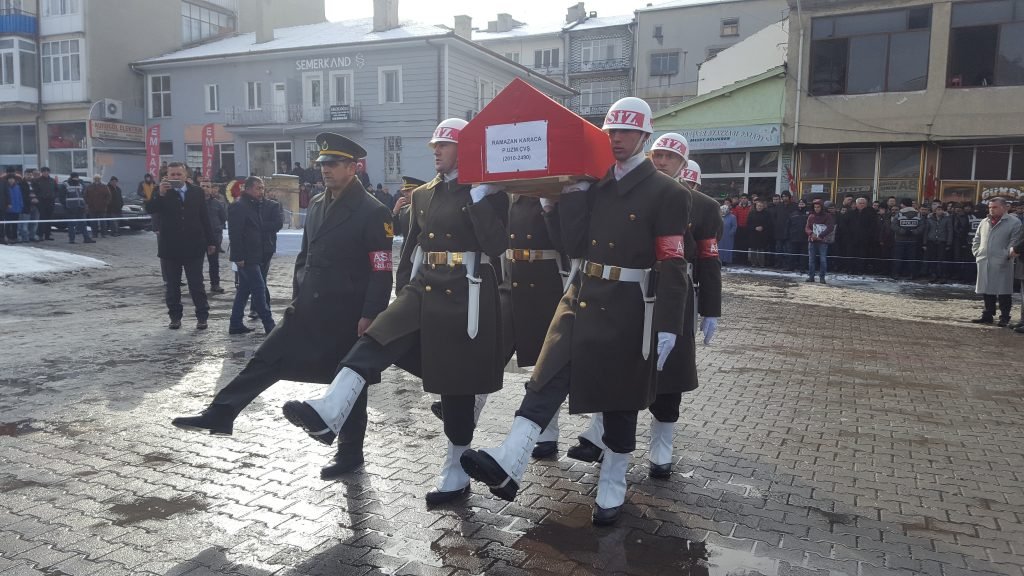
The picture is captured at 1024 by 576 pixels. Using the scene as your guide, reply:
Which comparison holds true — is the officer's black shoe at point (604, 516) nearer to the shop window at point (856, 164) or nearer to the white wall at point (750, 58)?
the shop window at point (856, 164)

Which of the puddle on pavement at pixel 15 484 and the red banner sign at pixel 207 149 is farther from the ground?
the red banner sign at pixel 207 149

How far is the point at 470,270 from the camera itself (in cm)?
449

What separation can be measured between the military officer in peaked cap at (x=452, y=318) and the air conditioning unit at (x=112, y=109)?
37.3 metres

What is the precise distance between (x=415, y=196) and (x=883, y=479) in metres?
3.48

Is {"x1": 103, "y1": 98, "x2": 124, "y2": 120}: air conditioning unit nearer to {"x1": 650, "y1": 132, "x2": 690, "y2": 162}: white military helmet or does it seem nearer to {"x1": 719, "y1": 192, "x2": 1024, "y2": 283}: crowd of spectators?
{"x1": 719, "y1": 192, "x2": 1024, "y2": 283}: crowd of spectators

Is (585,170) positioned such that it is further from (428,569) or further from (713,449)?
Result: (713,449)

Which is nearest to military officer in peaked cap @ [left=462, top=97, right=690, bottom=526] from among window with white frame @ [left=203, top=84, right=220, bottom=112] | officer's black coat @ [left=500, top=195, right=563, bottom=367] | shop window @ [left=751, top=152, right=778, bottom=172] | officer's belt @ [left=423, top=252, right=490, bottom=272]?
officer's belt @ [left=423, top=252, right=490, bottom=272]

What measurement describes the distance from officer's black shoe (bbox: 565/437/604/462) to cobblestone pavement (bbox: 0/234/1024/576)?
125 millimetres

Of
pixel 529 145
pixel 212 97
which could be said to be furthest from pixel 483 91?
pixel 529 145

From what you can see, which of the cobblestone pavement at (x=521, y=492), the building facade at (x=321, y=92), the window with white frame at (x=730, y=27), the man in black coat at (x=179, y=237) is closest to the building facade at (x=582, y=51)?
the window with white frame at (x=730, y=27)

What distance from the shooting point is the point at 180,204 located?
33.5 ft

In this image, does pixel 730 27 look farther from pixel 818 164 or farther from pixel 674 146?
pixel 674 146

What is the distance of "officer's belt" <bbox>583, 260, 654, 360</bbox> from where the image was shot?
13.6ft

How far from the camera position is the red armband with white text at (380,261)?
16.0 feet
